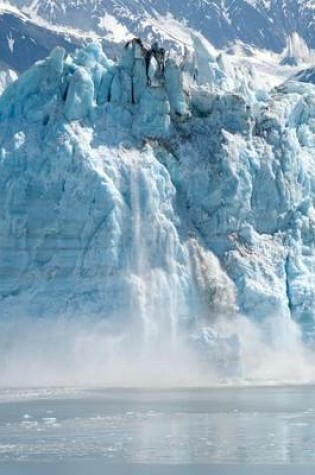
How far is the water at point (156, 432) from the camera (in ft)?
98.9

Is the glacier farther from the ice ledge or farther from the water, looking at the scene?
the water

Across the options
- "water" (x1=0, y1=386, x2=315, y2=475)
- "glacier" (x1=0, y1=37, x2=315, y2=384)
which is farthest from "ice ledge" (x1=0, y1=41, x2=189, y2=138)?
"water" (x1=0, y1=386, x2=315, y2=475)

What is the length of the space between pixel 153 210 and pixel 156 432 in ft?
57.4

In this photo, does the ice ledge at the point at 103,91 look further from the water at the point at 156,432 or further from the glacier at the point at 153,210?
the water at the point at 156,432

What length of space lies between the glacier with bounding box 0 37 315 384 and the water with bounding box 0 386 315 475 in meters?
4.63

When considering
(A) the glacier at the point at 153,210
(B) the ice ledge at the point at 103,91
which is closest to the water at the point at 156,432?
(A) the glacier at the point at 153,210

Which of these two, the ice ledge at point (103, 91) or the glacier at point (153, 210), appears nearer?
the glacier at point (153, 210)

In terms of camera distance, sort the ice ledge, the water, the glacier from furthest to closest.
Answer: the ice ledge
the glacier
the water

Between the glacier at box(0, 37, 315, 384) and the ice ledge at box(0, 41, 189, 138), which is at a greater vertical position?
the ice ledge at box(0, 41, 189, 138)

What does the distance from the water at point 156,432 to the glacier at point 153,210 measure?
4634mm

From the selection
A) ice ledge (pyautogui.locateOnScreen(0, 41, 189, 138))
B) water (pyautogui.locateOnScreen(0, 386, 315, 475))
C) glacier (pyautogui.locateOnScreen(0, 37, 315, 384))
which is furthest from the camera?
ice ledge (pyautogui.locateOnScreen(0, 41, 189, 138))

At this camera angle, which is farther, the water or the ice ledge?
the ice ledge

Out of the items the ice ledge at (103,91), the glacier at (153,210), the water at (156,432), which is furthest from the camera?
the ice ledge at (103,91)

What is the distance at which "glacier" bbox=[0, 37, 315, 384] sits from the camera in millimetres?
50844
